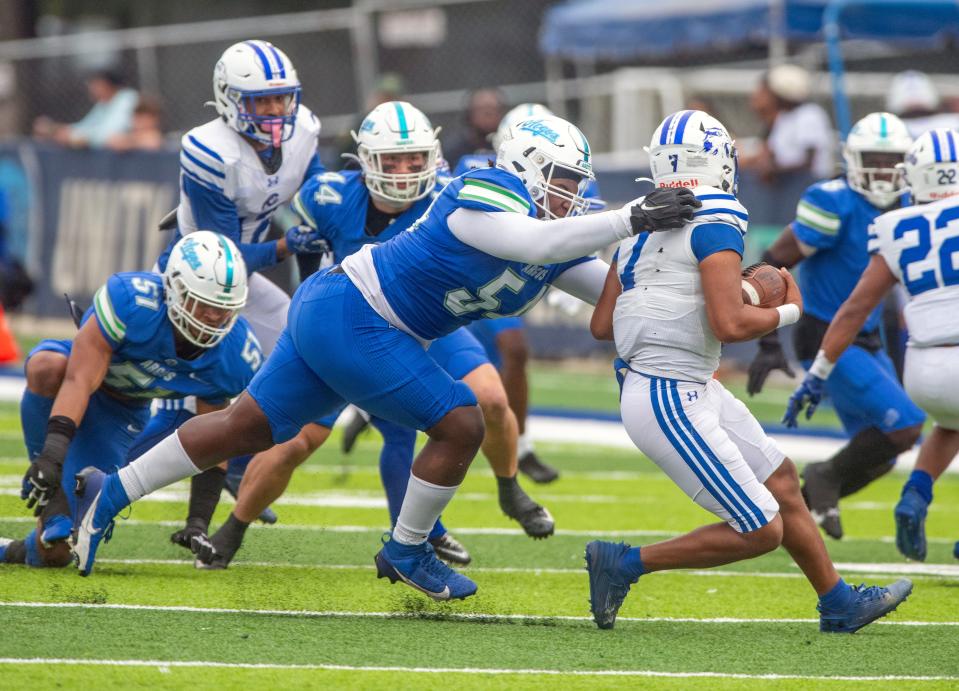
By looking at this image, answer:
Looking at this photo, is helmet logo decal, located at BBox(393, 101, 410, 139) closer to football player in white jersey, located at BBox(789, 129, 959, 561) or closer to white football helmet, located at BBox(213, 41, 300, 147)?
white football helmet, located at BBox(213, 41, 300, 147)

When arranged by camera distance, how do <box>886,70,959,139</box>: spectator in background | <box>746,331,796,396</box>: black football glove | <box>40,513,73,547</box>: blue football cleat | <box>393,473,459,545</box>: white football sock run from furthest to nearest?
1. <box>886,70,959,139</box>: spectator in background
2. <box>746,331,796,396</box>: black football glove
3. <box>40,513,73,547</box>: blue football cleat
4. <box>393,473,459,545</box>: white football sock

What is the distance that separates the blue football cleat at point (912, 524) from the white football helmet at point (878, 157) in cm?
152

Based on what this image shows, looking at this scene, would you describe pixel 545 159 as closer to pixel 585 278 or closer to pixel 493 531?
pixel 585 278

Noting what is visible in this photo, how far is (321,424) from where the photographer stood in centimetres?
598

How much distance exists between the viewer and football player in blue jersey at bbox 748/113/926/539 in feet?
22.0

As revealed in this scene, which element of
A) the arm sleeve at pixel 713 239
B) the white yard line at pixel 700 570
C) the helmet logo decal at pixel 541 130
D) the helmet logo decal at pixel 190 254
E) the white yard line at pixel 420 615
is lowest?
the white yard line at pixel 700 570

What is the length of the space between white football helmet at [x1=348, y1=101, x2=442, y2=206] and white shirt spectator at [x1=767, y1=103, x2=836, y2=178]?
5.81 meters

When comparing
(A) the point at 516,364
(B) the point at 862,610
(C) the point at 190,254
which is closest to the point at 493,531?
(A) the point at 516,364

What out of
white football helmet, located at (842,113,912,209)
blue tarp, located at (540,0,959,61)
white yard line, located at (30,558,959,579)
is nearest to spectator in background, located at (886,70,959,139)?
blue tarp, located at (540,0,959,61)

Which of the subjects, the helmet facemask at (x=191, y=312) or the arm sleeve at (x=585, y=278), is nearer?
the arm sleeve at (x=585, y=278)

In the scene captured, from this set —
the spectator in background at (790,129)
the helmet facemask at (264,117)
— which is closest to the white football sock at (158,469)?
the helmet facemask at (264,117)

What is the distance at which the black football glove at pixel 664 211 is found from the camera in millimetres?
4484

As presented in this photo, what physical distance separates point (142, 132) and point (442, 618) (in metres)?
9.26

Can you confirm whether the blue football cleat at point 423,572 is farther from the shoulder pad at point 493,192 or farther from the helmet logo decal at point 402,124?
the helmet logo decal at point 402,124
